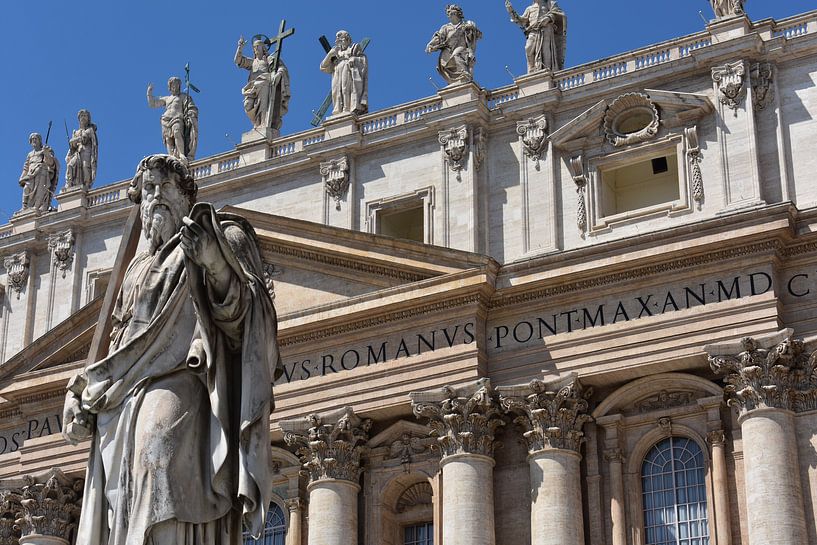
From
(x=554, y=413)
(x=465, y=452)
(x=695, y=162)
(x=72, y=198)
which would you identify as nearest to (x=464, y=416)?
(x=465, y=452)

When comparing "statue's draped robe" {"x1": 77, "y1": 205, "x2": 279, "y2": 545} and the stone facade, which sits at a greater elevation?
the stone facade

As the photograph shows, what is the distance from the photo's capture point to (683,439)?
26.5m

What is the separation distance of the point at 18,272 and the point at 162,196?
27.6 m

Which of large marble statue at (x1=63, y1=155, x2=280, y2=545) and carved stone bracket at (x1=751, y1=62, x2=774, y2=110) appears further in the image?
carved stone bracket at (x1=751, y1=62, x2=774, y2=110)

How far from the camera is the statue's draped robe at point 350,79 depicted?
32375 millimetres

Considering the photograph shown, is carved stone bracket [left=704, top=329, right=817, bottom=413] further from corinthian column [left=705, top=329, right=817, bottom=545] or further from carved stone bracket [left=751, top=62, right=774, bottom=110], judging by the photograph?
carved stone bracket [left=751, top=62, right=774, bottom=110]

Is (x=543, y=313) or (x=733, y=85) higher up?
(x=733, y=85)

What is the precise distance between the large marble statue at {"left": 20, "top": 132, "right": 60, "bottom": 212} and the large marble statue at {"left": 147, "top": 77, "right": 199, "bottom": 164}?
3.27m

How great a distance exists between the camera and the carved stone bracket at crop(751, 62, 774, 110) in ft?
90.8

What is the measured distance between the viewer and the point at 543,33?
30641 mm

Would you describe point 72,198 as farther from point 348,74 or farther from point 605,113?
point 605,113

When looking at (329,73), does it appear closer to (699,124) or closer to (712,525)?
(699,124)

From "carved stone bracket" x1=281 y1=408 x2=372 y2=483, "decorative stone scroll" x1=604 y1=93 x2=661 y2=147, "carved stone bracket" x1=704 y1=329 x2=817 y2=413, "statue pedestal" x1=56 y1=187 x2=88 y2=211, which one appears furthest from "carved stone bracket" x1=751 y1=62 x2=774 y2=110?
"statue pedestal" x1=56 y1=187 x2=88 y2=211

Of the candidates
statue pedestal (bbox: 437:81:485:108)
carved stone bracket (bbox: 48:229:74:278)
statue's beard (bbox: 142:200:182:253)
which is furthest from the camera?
carved stone bracket (bbox: 48:229:74:278)
